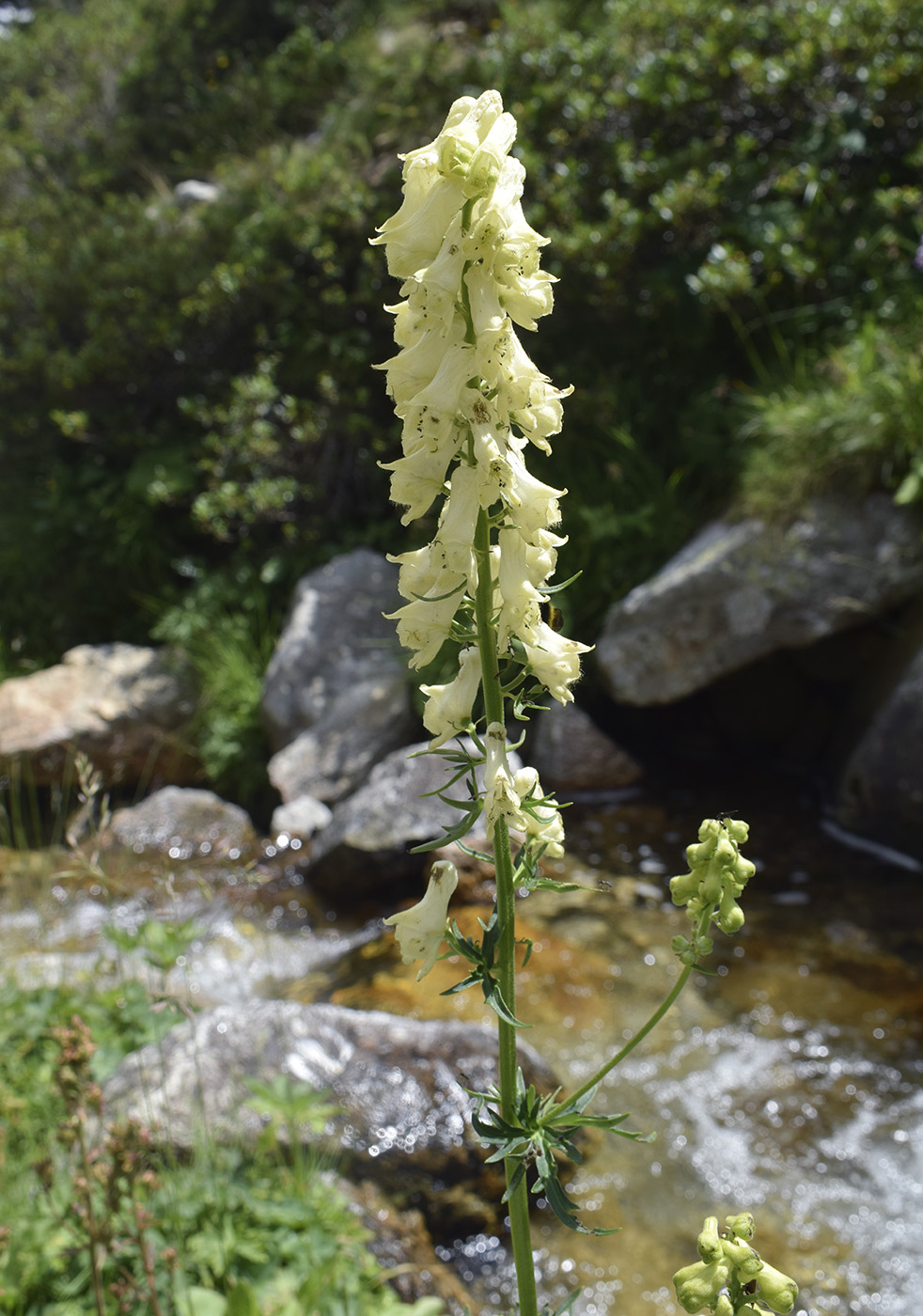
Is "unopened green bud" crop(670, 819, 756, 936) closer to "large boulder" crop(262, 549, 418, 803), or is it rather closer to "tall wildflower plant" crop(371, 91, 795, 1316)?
"tall wildflower plant" crop(371, 91, 795, 1316)

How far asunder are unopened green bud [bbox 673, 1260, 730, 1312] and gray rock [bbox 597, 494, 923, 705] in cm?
483

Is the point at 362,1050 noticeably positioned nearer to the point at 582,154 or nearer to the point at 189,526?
the point at 189,526

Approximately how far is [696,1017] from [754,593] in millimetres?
Result: 2588

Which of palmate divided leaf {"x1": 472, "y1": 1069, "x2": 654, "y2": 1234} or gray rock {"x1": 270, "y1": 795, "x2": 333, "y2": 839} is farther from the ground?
palmate divided leaf {"x1": 472, "y1": 1069, "x2": 654, "y2": 1234}

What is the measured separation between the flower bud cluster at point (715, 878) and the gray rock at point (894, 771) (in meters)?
4.36

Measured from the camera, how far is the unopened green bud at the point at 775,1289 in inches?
41.1

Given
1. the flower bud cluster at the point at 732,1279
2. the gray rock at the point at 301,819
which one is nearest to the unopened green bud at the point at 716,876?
the flower bud cluster at the point at 732,1279

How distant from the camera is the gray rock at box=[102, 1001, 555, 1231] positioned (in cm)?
310

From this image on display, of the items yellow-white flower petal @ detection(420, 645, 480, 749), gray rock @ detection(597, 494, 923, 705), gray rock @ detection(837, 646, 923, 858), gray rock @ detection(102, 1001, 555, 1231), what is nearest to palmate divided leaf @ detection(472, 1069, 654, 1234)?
yellow-white flower petal @ detection(420, 645, 480, 749)

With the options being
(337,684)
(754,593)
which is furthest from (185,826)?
(754,593)

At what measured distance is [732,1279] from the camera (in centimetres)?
108

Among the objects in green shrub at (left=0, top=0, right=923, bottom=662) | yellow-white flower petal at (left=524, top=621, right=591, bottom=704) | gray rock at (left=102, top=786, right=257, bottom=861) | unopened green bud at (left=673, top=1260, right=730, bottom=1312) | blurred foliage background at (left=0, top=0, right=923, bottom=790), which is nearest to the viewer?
unopened green bud at (left=673, top=1260, right=730, bottom=1312)

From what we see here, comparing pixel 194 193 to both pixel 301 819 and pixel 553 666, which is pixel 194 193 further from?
pixel 553 666

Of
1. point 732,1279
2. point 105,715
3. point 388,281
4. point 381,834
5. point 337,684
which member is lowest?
point 381,834
